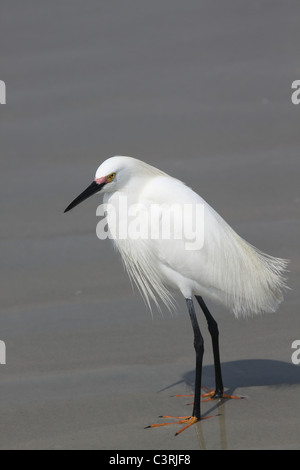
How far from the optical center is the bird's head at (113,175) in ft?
11.8

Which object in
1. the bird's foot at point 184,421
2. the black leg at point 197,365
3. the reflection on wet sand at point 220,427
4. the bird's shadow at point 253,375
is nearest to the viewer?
the reflection on wet sand at point 220,427

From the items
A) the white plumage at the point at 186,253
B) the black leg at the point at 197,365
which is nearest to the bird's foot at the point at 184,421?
the black leg at the point at 197,365

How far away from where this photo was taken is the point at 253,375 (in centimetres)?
391

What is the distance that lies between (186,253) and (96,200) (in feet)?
5.80

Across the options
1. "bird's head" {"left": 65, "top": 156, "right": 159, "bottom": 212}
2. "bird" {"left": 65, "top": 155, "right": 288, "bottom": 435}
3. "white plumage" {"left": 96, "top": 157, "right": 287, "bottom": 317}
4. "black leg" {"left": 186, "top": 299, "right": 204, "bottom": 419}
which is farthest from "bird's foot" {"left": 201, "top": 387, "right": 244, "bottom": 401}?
"bird's head" {"left": 65, "top": 156, "right": 159, "bottom": 212}

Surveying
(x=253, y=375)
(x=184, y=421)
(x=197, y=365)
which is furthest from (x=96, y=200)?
(x=184, y=421)

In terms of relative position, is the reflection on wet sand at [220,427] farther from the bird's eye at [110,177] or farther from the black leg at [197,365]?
the bird's eye at [110,177]

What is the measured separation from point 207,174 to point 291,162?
0.57 metres

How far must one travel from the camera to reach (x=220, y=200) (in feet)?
17.4

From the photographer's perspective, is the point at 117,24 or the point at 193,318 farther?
the point at 117,24

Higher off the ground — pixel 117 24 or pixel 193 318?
pixel 117 24

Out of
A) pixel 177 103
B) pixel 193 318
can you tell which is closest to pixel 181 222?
pixel 193 318

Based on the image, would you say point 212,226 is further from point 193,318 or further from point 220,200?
point 220,200

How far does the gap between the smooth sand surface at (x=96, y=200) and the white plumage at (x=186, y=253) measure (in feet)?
1.27
